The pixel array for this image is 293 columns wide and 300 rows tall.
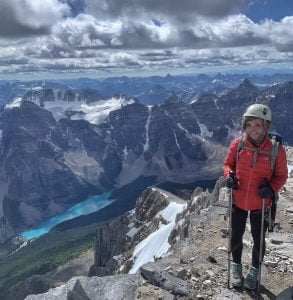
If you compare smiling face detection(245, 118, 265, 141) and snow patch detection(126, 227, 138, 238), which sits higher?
smiling face detection(245, 118, 265, 141)

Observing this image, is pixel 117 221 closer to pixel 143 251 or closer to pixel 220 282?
pixel 143 251

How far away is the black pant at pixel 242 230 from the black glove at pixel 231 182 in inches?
51.4

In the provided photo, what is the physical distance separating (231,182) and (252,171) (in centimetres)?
87

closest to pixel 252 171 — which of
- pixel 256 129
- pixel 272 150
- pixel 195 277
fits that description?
pixel 272 150

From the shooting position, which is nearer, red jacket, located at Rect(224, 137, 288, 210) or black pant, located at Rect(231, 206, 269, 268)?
red jacket, located at Rect(224, 137, 288, 210)

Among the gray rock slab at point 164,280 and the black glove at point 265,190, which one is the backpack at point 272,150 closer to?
the black glove at point 265,190

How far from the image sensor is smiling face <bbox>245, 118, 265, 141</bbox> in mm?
17141

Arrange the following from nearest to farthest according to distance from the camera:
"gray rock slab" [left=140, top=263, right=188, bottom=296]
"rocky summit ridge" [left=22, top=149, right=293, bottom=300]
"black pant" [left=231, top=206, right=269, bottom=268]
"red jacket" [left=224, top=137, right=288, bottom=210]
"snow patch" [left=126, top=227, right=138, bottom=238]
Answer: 1. "red jacket" [left=224, top=137, right=288, bottom=210]
2. "black pant" [left=231, top=206, right=269, bottom=268]
3. "rocky summit ridge" [left=22, top=149, right=293, bottom=300]
4. "gray rock slab" [left=140, top=263, right=188, bottom=296]
5. "snow patch" [left=126, top=227, right=138, bottom=238]

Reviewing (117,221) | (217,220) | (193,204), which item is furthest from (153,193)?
(217,220)

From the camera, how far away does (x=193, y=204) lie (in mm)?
118312

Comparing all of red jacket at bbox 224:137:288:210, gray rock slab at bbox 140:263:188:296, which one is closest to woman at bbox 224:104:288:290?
red jacket at bbox 224:137:288:210

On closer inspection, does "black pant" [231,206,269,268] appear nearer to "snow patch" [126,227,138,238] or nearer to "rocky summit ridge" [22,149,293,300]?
"rocky summit ridge" [22,149,293,300]

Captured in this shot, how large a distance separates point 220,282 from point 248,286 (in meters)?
1.40

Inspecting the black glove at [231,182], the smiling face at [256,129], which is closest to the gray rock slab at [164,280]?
the black glove at [231,182]
